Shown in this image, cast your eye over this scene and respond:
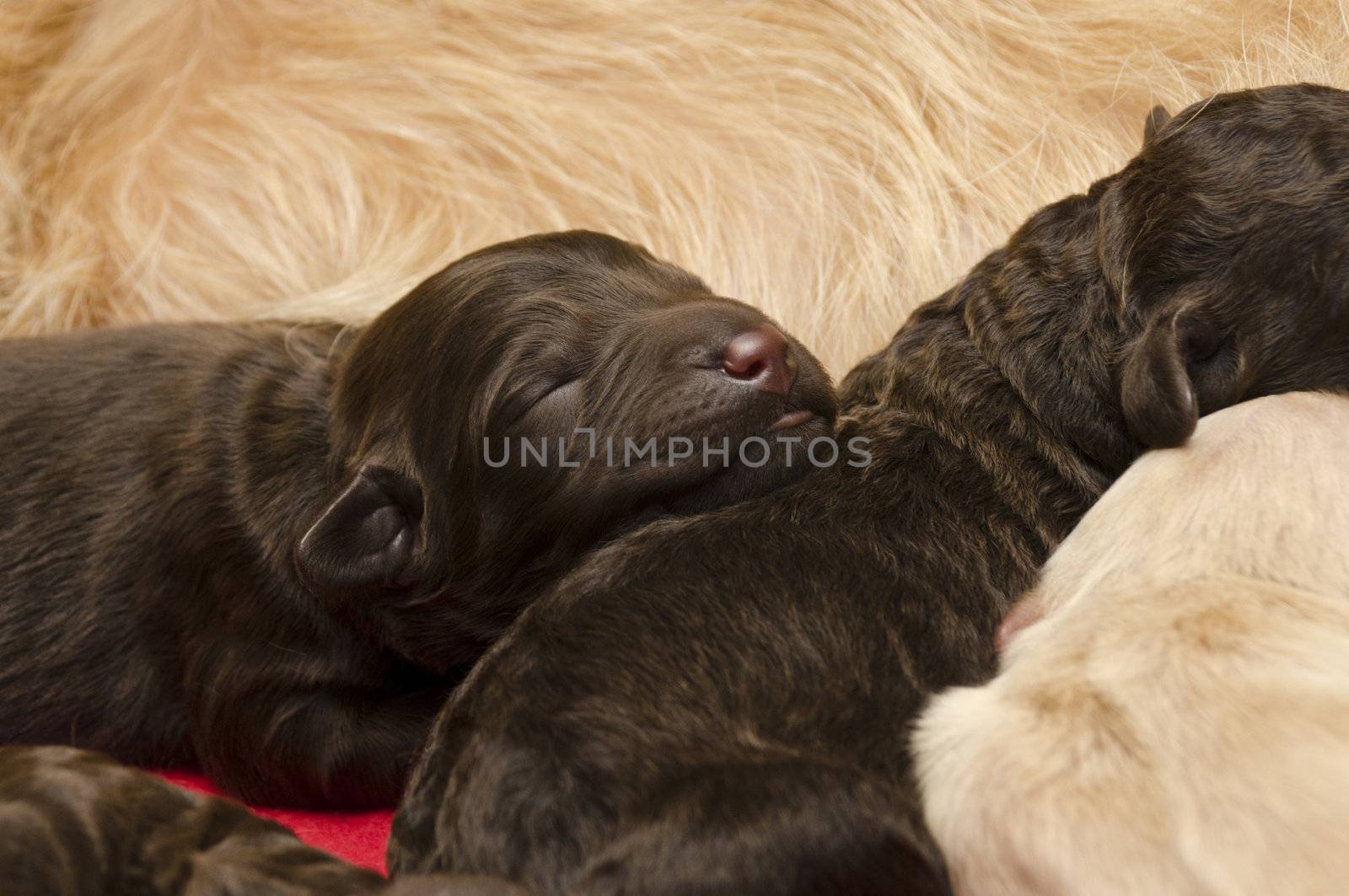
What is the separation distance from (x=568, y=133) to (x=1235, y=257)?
1.29m

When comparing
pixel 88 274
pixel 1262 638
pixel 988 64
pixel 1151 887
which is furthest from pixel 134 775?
pixel 988 64

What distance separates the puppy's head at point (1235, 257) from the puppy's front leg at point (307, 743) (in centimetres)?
108

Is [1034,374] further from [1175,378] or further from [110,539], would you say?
[110,539]

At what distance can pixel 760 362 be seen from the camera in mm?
1862

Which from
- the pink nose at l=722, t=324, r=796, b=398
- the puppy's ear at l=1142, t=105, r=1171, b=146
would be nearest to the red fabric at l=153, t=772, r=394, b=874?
the pink nose at l=722, t=324, r=796, b=398

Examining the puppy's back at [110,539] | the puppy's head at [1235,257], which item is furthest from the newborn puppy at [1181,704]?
the puppy's back at [110,539]

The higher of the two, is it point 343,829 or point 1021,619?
point 1021,619

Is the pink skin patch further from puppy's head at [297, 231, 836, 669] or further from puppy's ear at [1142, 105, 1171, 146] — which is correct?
puppy's ear at [1142, 105, 1171, 146]

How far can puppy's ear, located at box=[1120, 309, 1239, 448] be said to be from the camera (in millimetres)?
1679

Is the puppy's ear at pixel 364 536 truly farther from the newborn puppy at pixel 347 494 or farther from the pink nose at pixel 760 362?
the pink nose at pixel 760 362

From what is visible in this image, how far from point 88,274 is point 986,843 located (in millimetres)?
2172

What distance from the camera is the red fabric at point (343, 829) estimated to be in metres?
1.85

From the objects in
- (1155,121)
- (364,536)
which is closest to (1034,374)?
(1155,121)

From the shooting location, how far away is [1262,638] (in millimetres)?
1389
